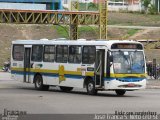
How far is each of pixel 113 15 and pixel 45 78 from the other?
92.4 metres

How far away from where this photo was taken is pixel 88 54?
3338cm

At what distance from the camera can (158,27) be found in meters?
110

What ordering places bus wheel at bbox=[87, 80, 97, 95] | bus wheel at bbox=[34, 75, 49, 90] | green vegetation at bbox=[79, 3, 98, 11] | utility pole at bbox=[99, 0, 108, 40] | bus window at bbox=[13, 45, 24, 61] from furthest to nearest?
green vegetation at bbox=[79, 3, 98, 11]
utility pole at bbox=[99, 0, 108, 40]
bus window at bbox=[13, 45, 24, 61]
bus wheel at bbox=[34, 75, 49, 90]
bus wheel at bbox=[87, 80, 97, 95]

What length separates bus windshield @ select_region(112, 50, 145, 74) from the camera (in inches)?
1268

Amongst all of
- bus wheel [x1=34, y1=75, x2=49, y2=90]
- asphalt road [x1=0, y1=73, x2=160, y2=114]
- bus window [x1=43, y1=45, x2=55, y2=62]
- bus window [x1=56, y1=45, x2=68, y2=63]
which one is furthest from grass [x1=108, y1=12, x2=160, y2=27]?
asphalt road [x1=0, y1=73, x2=160, y2=114]

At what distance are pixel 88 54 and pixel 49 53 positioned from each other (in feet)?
12.1

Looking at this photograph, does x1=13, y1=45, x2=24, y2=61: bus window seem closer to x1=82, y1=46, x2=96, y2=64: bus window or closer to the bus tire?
x1=82, y1=46, x2=96, y2=64: bus window

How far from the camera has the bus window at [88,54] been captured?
3306 centimetres

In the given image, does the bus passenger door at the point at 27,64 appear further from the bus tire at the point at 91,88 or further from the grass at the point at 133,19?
the grass at the point at 133,19

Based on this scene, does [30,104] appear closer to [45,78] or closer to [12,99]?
[12,99]

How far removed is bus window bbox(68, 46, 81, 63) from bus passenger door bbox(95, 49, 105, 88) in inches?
59.3

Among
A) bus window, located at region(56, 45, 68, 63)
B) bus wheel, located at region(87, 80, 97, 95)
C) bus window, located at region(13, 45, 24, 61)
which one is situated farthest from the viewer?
bus window, located at region(13, 45, 24, 61)

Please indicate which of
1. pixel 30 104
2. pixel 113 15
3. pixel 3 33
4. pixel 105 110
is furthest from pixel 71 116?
pixel 113 15

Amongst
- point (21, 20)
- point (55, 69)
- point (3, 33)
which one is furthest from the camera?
point (3, 33)
